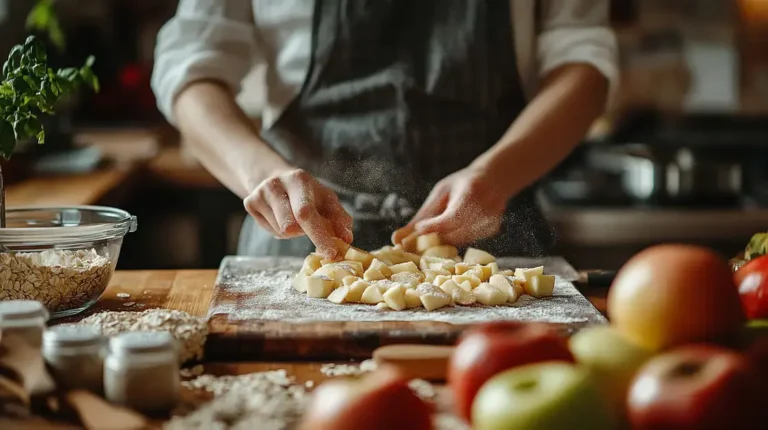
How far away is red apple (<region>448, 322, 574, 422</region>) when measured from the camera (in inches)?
29.7

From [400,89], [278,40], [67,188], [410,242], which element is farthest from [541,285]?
[67,188]

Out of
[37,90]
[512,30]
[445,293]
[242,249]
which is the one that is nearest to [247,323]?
[445,293]

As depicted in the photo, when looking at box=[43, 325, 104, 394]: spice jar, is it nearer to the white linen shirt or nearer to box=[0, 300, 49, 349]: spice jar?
box=[0, 300, 49, 349]: spice jar

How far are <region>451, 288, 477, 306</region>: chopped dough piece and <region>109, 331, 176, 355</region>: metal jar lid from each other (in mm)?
468

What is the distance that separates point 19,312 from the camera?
0.91 meters

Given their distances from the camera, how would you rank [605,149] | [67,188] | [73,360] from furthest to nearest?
[605,149] → [67,188] → [73,360]

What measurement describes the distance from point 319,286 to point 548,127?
0.59 m

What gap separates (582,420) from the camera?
65 centimetres

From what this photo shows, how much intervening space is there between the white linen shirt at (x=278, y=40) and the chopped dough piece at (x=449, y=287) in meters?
0.64

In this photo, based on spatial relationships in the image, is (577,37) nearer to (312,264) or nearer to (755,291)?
(312,264)

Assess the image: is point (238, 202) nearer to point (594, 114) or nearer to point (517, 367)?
point (594, 114)

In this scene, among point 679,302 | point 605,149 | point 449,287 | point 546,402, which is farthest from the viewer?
point 605,149

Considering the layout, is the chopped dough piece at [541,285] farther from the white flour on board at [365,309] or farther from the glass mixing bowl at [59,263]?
the glass mixing bowl at [59,263]

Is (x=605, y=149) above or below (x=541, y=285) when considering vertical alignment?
below
